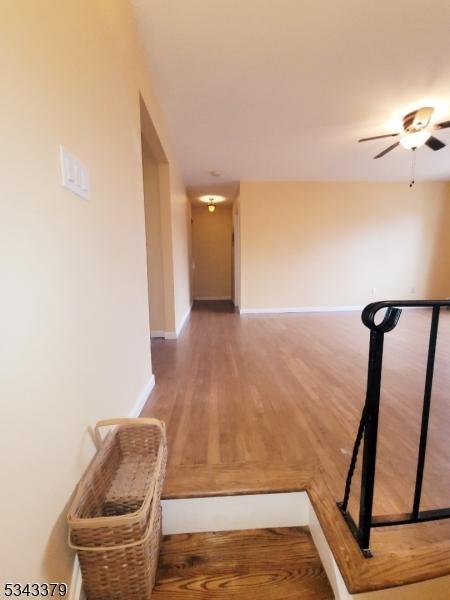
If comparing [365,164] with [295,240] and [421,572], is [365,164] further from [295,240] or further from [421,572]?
[421,572]

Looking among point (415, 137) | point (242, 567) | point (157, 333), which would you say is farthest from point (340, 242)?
point (242, 567)

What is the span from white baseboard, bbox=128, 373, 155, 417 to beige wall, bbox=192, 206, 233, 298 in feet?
18.4

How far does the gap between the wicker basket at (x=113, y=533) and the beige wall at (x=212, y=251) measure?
6.62 metres

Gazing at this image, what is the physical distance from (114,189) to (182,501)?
5.06 feet

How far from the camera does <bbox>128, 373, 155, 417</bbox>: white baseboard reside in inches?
65.2

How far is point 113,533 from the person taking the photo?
2.58ft

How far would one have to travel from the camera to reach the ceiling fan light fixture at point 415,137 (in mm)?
2701

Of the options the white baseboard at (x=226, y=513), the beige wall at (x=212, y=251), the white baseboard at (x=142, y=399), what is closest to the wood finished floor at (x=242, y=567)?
the white baseboard at (x=226, y=513)

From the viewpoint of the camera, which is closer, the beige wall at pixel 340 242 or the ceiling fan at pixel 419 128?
the ceiling fan at pixel 419 128

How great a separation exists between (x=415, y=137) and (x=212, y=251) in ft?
17.5

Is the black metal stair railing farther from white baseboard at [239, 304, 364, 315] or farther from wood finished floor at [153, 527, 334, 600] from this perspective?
white baseboard at [239, 304, 364, 315]

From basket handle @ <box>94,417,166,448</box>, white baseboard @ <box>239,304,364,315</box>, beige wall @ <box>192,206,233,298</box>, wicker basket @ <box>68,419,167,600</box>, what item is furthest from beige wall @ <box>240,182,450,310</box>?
wicker basket @ <box>68,419,167,600</box>

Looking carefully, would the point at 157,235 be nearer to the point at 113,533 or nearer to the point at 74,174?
the point at 74,174

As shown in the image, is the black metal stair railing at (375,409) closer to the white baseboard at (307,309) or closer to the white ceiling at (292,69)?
the white ceiling at (292,69)
